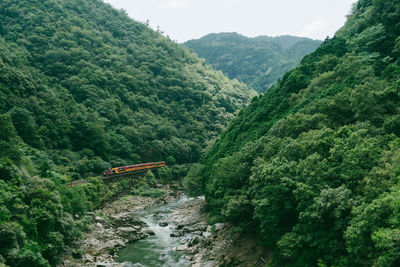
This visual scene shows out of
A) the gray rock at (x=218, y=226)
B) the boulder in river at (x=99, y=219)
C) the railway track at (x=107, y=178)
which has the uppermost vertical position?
the gray rock at (x=218, y=226)

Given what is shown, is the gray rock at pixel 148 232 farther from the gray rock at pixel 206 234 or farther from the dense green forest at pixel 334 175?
the dense green forest at pixel 334 175

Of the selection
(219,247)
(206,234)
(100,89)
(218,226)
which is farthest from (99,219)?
(100,89)

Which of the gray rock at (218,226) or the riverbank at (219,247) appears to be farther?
the gray rock at (218,226)

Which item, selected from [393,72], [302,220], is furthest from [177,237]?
[393,72]

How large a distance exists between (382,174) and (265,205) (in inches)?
316

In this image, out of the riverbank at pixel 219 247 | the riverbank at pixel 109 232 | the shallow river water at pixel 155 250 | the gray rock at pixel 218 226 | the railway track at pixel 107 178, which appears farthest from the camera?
the railway track at pixel 107 178

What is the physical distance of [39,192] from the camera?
26484mm

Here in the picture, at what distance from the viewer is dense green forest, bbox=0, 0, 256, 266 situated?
2578 centimetres

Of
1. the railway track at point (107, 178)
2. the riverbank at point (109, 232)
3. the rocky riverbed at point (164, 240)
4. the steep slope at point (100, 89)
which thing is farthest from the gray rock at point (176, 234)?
the steep slope at point (100, 89)

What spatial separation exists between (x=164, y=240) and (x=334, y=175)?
832 inches

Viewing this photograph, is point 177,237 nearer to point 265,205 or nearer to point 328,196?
point 265,205

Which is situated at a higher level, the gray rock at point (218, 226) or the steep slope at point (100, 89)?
the steep slope at point (100, 89)

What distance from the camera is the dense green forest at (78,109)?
25781 mm

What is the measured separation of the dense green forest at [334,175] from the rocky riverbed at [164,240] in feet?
6.34
